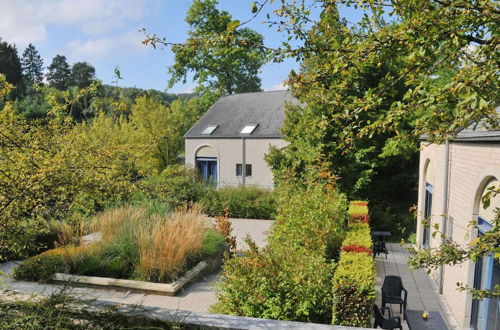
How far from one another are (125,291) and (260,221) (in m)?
8.90

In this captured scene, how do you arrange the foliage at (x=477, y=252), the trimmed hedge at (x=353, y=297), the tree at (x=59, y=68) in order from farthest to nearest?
the tree at (x=59, y=68)
the trimmed hedge at (x=353, y=297)
the foliage at (x=477, y=252)

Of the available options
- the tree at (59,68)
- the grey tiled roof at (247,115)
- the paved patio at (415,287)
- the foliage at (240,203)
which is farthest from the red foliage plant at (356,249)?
the tree at (59,68)

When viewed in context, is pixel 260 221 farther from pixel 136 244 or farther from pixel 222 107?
pixel 222 107

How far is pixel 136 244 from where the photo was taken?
823cm

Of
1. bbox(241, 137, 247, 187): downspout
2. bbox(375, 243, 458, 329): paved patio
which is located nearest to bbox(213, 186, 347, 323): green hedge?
bbox(375, 243, 458, 329): paved patio

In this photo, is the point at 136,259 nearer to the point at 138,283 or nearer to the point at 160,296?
the point at 138,283

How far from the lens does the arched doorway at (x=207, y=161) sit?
79.7 feet

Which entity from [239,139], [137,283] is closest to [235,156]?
[239,139]

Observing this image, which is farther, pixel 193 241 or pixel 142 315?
pixel 193 241

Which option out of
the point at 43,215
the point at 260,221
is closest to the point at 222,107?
the point at 260,221

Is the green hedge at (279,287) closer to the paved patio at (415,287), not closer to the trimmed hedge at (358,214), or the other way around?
the paved patio at (415,287)

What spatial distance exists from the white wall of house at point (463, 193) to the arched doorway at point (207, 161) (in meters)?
16.5

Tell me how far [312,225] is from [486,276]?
2.85 meters

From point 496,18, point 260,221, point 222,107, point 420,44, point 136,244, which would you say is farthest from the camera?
point 222,107
